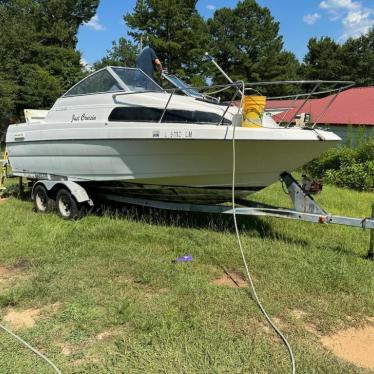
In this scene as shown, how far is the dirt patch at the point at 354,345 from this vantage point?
10.7 ft

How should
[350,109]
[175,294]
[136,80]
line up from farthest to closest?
1. [350,109]
2. [136,80]
3. [175,294]

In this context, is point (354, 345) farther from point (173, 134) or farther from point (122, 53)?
point (122, 53)

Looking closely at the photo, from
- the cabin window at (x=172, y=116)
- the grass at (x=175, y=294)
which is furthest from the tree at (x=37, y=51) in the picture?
the grass at (x=175, y=294)

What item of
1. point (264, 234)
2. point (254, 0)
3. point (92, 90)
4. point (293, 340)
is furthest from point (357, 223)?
point (254, 0)

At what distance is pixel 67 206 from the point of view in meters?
7.27

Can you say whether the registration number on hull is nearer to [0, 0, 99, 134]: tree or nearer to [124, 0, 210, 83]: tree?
[0, 0, 99, 134]: tree

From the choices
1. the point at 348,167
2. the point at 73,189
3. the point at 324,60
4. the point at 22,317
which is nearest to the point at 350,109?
the point at 348,167

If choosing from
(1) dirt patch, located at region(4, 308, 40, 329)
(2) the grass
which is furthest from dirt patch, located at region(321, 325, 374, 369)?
(1) dirt patch, located at region(4, 308, 40, 329)

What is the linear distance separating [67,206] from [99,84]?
1973mm

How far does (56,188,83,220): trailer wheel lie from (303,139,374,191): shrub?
7.66m

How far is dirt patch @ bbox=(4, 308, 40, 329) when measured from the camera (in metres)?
3.76

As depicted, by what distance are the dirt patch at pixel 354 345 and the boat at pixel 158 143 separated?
7.75ft

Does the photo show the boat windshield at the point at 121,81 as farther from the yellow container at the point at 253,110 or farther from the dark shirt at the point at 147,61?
the yellow container at the point at 253,110

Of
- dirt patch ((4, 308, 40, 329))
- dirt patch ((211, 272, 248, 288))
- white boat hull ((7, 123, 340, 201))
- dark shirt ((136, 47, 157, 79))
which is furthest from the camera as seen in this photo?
dark shirt ((136, 47, 157, 79))
